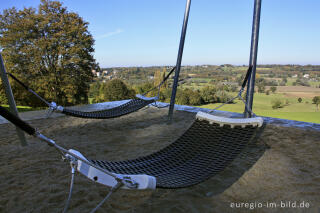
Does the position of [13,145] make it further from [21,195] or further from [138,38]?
[138,38]

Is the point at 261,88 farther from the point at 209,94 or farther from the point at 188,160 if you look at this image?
the point at 188,160

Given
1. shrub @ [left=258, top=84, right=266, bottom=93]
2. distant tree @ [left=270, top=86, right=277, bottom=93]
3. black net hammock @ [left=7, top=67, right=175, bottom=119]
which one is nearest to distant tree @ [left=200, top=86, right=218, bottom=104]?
shrub @ [left=258, top=84, right=266, bottom=93]

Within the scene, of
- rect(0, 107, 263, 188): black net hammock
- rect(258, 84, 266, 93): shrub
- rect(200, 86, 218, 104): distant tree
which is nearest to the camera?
rect(0, 107, 263, 188): black net hammock

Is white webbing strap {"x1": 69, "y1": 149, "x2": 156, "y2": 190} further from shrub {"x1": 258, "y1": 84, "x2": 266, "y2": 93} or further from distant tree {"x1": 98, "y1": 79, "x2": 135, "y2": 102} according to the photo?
distant tree {"x1": 98, "y1": 79, "x2": 135, "y2": 102}

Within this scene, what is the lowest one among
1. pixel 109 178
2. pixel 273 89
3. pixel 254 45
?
pixel 109 178

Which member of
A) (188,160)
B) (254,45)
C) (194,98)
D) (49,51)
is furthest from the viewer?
(194,98)

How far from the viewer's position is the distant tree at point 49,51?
866 centimetres

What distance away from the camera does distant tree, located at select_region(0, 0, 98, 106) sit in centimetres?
866

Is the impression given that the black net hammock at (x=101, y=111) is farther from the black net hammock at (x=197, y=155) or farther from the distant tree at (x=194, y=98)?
the distant tree at (x=194, y=98)

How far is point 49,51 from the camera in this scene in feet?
30.0

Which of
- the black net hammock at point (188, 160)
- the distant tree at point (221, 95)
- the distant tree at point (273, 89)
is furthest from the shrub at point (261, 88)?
the black net hammock at point (188, 160)

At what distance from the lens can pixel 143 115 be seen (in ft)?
14.5

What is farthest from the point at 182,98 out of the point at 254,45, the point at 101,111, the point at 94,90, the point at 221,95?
the point at 254,45

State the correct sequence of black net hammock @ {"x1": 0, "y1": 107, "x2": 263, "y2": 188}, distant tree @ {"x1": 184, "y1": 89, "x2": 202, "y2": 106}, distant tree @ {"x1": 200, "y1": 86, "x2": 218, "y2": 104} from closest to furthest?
1. black net hammock @ {"x1": 0, "y1": 107, "x2": 263, "y2": 188}
2. distant tree @ {"x1": 184, "y1": 89, "x2": 202, "y2": 106}
3. distant tree @ {"x1": 200, "y1": 86, "x2": 218, "y2": 104}
